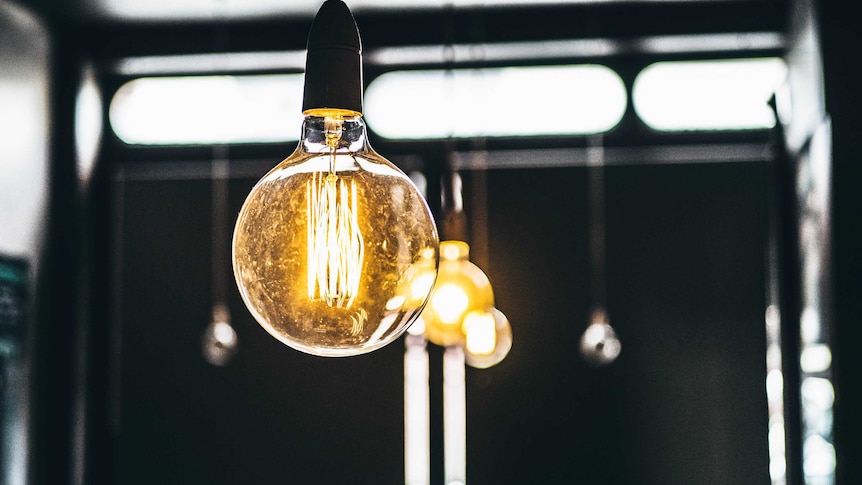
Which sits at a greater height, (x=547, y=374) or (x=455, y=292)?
(x=455, y=292)

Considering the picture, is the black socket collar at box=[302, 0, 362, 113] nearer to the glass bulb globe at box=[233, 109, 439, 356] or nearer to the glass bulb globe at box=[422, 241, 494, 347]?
the glass bulb globe at box=[233, 109, 439, 356]

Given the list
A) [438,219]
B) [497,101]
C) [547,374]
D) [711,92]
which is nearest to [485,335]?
[547,374]

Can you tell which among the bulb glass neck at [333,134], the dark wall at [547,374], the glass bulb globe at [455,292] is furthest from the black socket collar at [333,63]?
the dark wall at [547,374]

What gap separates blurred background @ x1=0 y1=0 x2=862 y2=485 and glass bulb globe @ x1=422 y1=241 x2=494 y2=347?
197 cm

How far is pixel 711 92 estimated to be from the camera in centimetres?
558

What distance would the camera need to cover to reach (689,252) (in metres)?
5.50

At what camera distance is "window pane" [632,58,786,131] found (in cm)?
555

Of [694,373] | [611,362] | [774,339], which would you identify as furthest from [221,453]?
[774,339]

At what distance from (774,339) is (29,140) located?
12.9ft

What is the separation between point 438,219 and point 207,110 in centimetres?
141

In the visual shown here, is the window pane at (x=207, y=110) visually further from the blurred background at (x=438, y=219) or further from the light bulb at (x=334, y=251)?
the light bulb at (x=334, y=251)

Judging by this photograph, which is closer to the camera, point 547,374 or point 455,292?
point 455,292

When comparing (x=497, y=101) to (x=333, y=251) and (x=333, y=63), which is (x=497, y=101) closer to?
(x=333, y=63)

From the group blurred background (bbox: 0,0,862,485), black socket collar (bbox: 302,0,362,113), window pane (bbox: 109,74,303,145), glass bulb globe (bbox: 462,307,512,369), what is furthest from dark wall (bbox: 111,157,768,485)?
black socket collar (bbox: 302,0,362,113)
